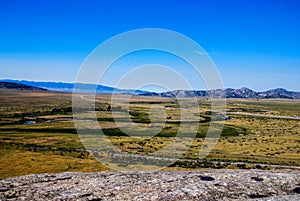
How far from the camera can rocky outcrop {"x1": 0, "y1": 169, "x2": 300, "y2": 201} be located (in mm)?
13984

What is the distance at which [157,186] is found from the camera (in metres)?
15.0

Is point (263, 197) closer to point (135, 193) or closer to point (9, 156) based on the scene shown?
point (135, 193)

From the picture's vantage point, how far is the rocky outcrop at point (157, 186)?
1398cm

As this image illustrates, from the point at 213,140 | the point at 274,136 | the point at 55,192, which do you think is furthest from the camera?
the point at 274,136

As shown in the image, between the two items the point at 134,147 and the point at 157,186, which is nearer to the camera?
the point at 157,186

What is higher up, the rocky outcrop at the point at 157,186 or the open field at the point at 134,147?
the rocky outcrop at the point at 157,186

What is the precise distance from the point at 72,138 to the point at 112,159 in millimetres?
24865

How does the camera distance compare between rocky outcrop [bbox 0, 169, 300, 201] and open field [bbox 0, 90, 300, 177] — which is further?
open field [bbox 0, 90, 300, 177]

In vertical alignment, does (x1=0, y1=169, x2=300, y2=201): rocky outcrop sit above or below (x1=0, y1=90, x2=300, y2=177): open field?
above

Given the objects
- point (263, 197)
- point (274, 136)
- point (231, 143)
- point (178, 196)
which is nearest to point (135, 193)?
point (178, 196)

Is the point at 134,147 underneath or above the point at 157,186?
underneath

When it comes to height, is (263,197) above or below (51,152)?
above

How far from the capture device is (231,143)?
232 ft

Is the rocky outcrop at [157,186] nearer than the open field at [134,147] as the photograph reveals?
Yes
